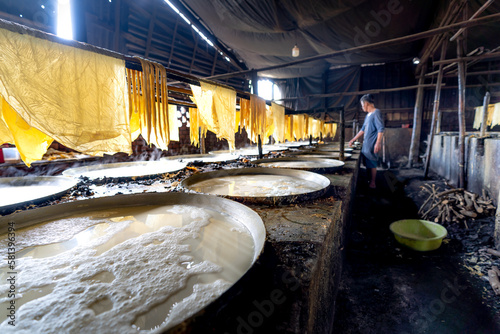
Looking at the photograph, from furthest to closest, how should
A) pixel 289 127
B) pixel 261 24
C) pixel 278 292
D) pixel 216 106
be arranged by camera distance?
1. pixel 289 127
2. pixel 261 24
3. pixel 216 106
4. pixel 278 292

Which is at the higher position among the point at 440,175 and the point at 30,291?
the point at 30,291

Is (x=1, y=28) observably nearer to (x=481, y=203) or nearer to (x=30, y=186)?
(x=30, y=186)

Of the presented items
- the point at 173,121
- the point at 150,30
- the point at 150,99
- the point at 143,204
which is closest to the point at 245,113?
the point at 173,121

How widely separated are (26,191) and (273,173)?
2683mm

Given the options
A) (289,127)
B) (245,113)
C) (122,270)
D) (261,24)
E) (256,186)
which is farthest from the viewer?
(289,127)

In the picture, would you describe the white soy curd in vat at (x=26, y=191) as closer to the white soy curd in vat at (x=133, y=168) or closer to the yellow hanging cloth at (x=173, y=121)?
the white soy curd in vat at (x=133, y=168)

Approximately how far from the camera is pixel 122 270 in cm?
96

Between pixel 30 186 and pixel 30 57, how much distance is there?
161cm

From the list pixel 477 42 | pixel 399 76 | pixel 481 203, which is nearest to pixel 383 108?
pixel 399 76

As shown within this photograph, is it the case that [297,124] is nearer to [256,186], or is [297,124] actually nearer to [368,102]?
[368,102]

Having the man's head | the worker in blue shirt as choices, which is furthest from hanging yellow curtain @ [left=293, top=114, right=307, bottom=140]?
the man's head

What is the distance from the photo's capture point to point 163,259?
1042mm

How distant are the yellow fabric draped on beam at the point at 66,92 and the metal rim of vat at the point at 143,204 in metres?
0.47

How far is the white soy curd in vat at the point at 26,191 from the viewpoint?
1.90 meters
